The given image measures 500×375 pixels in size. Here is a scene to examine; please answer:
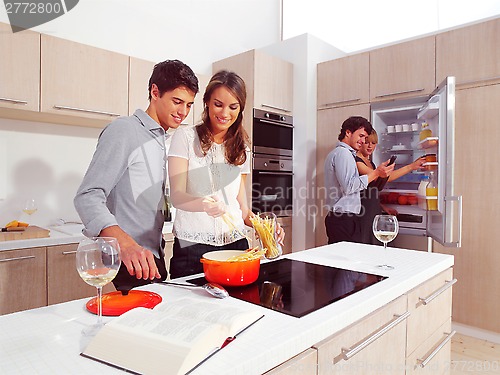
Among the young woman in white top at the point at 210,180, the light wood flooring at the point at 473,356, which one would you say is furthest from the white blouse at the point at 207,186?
the light wood flooring at the point at 473,356

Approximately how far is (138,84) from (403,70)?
2105mm

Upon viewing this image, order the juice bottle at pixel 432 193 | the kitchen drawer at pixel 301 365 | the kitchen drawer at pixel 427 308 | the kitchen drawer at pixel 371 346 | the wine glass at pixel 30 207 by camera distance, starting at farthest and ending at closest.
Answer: the juice bottle at pixel 432 193 → the wine glass at pixel 30 207 → the kitchen drawer at pixel 427 308 → the kitchen drawer at pixel 371 346 → the kitchen drawer at pixel 301 365

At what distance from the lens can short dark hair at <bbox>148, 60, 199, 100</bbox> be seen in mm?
1800

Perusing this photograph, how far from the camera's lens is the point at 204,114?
2.06 meters

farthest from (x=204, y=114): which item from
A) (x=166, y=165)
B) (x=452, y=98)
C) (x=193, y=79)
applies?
(x=452, y=98)

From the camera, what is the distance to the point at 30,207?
245 cm

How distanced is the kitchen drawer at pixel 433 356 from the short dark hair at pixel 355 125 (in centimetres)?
184

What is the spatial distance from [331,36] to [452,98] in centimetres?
216

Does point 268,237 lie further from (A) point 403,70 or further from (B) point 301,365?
(A) point 403,70

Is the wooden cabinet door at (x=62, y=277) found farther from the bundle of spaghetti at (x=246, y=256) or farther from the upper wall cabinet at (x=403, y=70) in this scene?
the upper wall cabinet at (x=403, y=70)

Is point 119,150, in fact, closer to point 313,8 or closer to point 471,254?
point 471,254

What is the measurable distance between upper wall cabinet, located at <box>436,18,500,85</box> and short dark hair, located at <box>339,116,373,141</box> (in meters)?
0.61

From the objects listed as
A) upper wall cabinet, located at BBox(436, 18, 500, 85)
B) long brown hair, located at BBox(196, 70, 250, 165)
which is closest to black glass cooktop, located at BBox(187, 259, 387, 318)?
long brown hair, located at BBox(196, 70, 250, 165)

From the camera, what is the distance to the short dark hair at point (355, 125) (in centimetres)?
314
